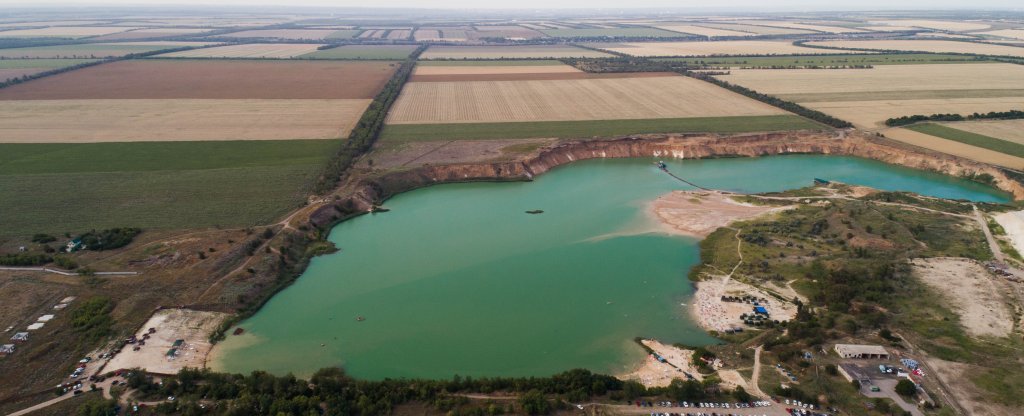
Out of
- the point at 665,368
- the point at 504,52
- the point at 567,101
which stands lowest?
the point at 665,368

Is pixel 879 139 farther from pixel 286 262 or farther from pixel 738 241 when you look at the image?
pixel 286 262

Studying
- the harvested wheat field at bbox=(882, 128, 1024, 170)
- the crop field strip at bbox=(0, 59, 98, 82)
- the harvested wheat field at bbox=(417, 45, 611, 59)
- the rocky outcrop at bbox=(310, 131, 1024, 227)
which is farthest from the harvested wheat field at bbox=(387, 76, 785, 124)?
the crop field strip at bbox=(0, 59, 98, 82)

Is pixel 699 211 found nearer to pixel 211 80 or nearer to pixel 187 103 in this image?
pixel 187 103

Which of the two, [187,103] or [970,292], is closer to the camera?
[970,292]

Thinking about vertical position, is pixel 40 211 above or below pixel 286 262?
above

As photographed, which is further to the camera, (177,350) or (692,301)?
(692,301)

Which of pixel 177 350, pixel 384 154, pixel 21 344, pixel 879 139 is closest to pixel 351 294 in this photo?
pixel 177 350

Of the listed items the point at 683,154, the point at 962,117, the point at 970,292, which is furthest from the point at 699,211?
the point at 962,117
